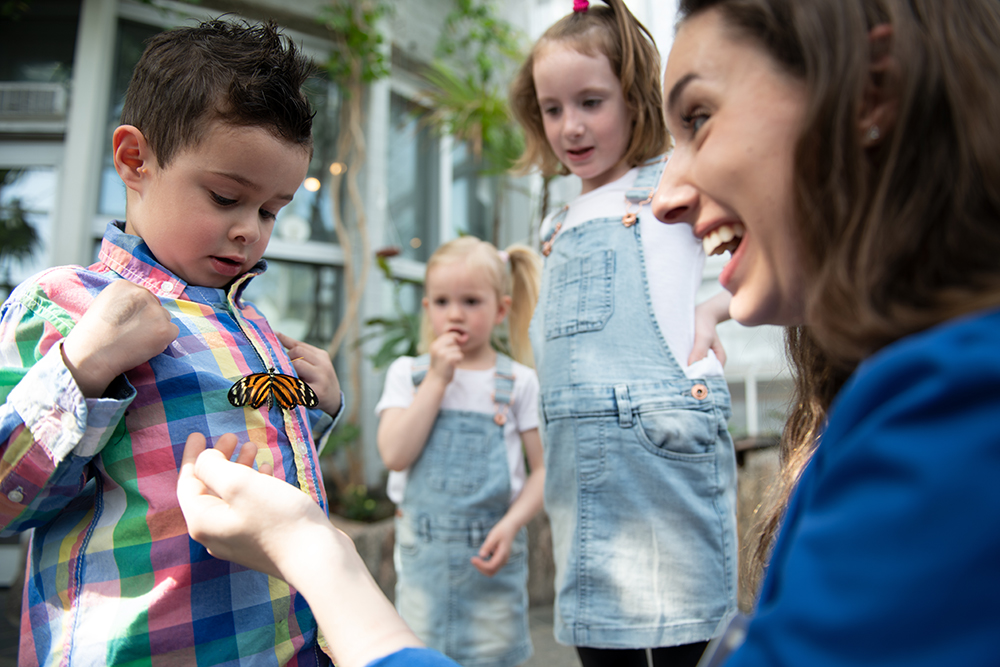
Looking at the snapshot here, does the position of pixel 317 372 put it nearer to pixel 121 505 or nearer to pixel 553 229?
pixel 121 505

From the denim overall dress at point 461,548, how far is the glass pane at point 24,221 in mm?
2740

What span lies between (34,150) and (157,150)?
332 cm

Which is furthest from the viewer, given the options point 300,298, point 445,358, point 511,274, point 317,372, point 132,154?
point 300,298

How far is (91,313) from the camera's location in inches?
34.1

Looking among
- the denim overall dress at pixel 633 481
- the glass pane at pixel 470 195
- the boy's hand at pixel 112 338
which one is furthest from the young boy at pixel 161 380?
the glass pane at pixel 470 195

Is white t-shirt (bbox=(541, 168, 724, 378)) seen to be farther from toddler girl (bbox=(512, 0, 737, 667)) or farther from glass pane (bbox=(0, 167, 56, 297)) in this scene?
glass pane (bbox=(0, 167, 56, 297))

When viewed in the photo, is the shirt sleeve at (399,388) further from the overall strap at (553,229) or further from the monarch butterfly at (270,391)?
the monarch butterfly at (270,391)

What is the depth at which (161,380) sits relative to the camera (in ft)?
3.15

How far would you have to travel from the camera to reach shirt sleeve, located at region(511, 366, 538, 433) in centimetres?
220

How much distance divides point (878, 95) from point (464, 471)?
1.69 m

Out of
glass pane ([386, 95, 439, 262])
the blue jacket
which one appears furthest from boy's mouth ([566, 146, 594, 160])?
glass pane ([386, 95, 439, 262])

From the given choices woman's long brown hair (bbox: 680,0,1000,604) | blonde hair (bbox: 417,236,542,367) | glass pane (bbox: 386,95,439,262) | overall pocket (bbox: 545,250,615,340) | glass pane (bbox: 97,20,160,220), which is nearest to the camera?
woman's long brown hair (bbox: 680,0,1000,604)

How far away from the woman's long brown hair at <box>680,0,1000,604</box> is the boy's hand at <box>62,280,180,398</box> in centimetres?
81

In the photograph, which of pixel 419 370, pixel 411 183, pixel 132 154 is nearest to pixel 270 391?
pixel 132 154
